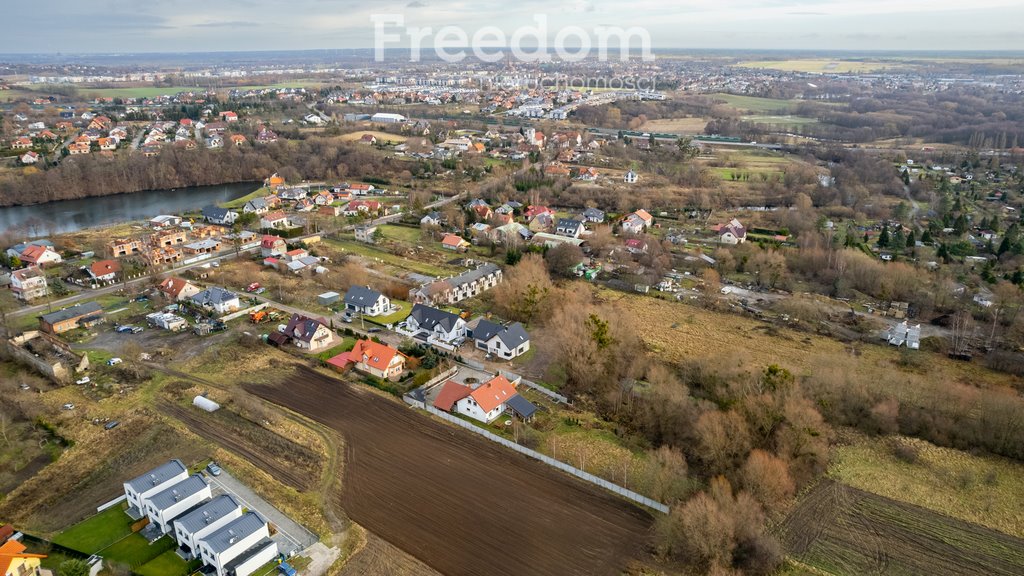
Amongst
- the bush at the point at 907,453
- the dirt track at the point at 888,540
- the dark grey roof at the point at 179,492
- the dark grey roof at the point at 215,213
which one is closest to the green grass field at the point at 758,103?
the dark grey roof at the point at 215,213

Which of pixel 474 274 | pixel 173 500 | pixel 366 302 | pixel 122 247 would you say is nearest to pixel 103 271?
pixel 122 247

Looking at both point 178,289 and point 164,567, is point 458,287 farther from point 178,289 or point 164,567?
point 164,567

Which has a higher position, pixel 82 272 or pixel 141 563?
pixel 82 272

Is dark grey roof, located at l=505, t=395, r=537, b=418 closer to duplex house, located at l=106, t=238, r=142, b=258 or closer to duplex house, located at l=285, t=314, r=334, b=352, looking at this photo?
duplex house, located at l=285, t=314, r=334, b=352

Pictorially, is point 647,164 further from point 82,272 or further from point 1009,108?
point 1009,108

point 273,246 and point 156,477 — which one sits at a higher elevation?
point 273,246

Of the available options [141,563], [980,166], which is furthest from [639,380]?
[980,166]
